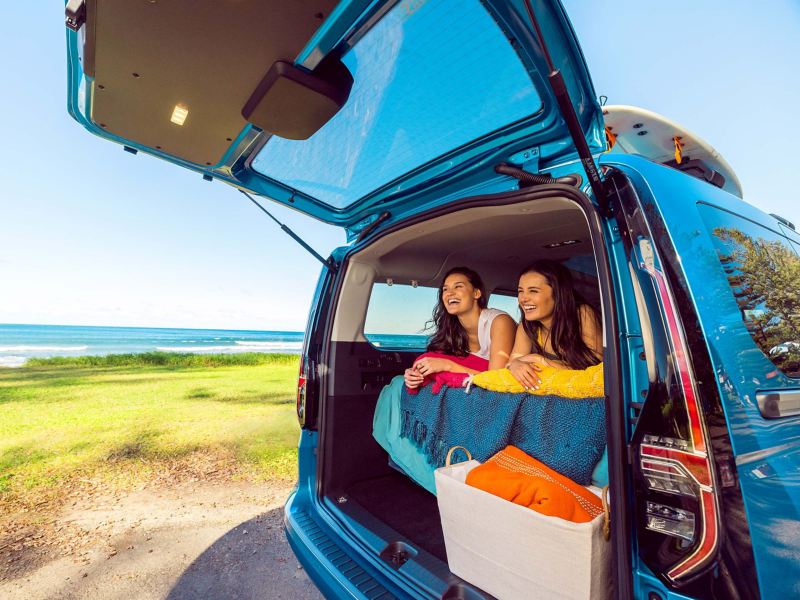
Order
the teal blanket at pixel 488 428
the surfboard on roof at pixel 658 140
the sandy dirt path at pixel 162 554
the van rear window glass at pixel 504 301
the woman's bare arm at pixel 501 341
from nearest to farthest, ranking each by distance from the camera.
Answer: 1. the teal blanket at pixel 488 428
2. the surfboard on roof at pixel 658 140
3. the sandy dirt path at pixel 162 554
4. the woman's bare arm at pixel 501 341
5. the van rear window glass at pixel 504 301

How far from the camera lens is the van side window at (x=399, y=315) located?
286 cm

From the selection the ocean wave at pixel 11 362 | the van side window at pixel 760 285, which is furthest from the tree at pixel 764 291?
the ocean wave at pixel 11 362

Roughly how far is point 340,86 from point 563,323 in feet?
5.87

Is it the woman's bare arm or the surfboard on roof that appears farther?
the woman's bare arm

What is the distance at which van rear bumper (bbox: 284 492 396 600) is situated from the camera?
1520 millimetres

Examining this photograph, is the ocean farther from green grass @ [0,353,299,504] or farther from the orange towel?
the orange towel

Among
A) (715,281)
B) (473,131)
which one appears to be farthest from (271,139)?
(715,281)

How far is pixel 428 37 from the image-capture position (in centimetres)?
122

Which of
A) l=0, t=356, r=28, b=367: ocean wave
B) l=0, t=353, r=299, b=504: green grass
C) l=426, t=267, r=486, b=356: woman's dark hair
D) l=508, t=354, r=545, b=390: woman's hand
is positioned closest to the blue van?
l=508, t=354, r=545, b=390: woman's hand

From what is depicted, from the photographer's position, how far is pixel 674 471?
37.0 inches

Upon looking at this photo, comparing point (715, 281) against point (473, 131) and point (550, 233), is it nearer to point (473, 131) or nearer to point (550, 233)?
point (473, 131)

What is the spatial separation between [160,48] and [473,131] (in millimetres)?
1163

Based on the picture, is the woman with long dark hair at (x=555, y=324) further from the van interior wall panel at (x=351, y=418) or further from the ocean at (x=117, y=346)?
the ocean at (x=117, y=346)

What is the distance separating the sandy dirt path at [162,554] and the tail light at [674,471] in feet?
6.58
